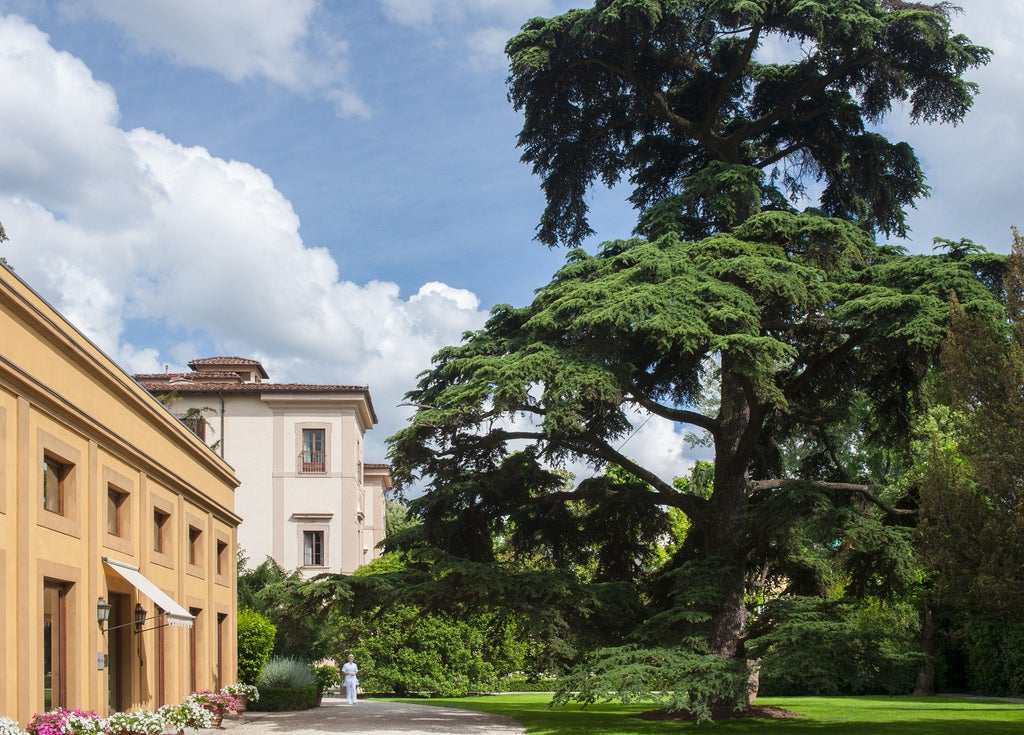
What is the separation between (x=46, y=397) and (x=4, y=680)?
347 cm

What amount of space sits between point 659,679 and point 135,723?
31.7 ft

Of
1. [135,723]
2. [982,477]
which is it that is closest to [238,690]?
[135,723]

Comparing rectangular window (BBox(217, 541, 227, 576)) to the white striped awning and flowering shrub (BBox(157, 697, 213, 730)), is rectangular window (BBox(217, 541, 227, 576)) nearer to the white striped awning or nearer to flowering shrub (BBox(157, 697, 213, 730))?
flowering shrub (BBox(157, 697, 213, 730))

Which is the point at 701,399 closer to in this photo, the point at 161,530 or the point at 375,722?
the point at 375,722

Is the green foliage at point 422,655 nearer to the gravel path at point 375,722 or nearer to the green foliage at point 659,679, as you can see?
the gravel path at point 375,722

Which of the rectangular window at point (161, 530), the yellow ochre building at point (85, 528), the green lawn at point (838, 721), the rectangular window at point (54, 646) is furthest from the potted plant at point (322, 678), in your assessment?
the rectangular window at point (54, 646)

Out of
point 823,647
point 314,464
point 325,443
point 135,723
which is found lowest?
point 135,723

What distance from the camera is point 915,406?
953 inches

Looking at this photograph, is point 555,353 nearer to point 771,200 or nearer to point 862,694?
point 771,200

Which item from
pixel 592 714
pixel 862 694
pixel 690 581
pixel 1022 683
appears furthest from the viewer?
pixel 862 694

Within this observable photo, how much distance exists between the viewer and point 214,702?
23.3 m

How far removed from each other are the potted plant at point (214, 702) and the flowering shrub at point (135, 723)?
14.5ft

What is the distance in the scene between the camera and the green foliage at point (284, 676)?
105 feet

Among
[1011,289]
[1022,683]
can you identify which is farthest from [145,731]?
[1022,683]
